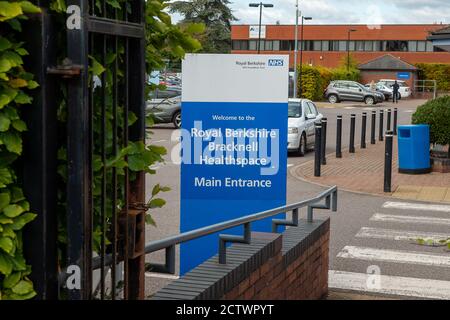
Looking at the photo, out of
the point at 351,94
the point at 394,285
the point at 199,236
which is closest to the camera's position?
the point at 199,236

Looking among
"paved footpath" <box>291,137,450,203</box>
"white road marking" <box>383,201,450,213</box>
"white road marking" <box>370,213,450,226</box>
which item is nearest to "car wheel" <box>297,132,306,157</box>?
"paved footpath" <box>291,137,450,203</box>

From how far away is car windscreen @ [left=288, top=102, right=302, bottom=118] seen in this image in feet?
69.8

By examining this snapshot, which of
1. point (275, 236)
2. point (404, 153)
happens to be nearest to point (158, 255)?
point (275, 236)

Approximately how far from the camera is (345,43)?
90188mm

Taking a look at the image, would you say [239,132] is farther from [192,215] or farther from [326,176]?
[326,176]

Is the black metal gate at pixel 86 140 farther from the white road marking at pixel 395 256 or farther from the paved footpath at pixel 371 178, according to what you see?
the paved footpath at pixel 371 178

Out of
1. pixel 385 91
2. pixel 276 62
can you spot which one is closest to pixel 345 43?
pixel 385 91

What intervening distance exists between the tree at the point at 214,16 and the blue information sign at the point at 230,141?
67801 mm

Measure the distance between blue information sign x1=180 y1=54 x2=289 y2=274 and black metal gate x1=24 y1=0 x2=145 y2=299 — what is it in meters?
3.47

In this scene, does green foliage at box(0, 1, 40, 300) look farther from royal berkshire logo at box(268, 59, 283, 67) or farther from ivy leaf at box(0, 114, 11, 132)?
royal berkshire logo at box(268, 59, 283, 67)

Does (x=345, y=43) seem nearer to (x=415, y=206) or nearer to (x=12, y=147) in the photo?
(x=415, y=206)

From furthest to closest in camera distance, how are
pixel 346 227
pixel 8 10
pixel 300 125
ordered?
pixel 300 125 < pixel 346 227 < pixel 8 10

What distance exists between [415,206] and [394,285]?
534 centimetres

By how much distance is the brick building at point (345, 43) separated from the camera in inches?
3403
